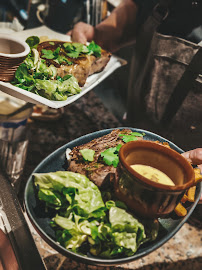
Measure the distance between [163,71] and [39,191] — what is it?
4.86 feet

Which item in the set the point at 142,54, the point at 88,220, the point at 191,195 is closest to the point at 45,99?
the point at 88,220

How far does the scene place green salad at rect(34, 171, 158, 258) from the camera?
84 centimetres

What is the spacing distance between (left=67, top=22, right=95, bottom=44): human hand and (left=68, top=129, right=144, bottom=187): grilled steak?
1.33m

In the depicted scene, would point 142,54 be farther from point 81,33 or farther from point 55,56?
point 55,56

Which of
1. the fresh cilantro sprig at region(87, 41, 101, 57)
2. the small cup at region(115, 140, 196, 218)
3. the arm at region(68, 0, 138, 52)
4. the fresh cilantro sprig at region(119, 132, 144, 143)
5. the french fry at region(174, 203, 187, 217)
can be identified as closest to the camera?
the small cup at region(115, 140, 196, 218)

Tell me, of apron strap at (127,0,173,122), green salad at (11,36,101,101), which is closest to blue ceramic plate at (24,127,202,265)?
green salad at (11,36,101,101)

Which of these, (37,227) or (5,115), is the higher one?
(37,227)

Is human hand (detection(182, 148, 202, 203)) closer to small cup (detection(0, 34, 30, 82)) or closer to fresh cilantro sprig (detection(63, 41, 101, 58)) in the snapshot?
small cup (detection(0, 34, 30, 82))

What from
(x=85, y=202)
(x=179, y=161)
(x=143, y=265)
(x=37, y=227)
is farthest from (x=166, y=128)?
(x=37, y=227)

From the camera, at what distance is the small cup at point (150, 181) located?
2.66 feet

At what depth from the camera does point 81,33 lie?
2322 mm

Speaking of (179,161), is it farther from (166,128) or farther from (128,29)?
(128,29)

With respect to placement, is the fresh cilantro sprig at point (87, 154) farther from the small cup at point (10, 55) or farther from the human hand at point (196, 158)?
the small cup at point (10, 55)

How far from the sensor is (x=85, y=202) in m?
0.90
